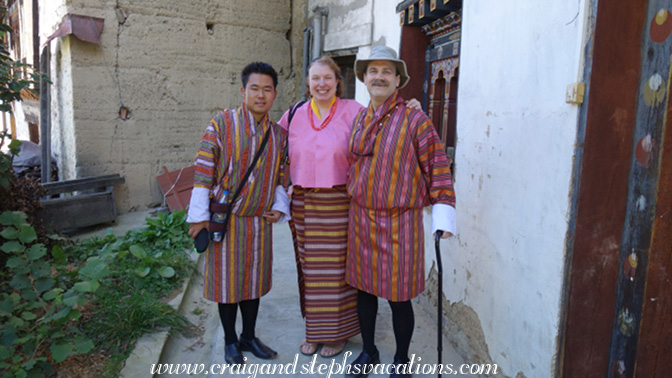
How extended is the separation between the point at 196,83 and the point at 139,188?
1631 millimetres

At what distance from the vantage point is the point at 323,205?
2643 mm

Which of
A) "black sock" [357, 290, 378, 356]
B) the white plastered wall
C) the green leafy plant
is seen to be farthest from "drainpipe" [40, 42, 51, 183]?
the white plastered wall

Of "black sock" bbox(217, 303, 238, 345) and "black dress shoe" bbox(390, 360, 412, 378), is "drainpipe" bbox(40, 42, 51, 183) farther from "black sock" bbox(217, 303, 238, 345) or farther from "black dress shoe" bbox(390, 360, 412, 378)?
"black dress shoe" bbox(390, 360, 412, 378)

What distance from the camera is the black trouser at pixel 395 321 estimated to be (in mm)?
2480

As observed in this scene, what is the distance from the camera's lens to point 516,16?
237 cm

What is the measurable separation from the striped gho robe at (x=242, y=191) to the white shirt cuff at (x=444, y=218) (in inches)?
35.8

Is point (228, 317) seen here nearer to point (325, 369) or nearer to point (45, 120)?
point (325, 369)

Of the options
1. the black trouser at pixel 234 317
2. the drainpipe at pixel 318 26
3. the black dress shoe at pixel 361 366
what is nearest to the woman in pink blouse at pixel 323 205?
the black dress shoe at pixel 361 366

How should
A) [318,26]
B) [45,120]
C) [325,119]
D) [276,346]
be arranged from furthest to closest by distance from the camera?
1. [45,120]
2. [318,26]
3. [276,346]
4. [325,119]

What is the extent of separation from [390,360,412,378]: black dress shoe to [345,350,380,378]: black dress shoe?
5.6 inches

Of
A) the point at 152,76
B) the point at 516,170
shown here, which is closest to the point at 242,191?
the point at 516,170

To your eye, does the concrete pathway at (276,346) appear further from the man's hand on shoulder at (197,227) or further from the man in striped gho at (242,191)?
the man's hand on shoulder at (197,227)

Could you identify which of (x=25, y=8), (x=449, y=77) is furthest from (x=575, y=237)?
(x=25, y=8)

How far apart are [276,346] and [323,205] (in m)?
1.00
